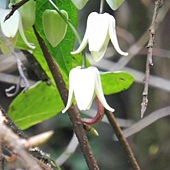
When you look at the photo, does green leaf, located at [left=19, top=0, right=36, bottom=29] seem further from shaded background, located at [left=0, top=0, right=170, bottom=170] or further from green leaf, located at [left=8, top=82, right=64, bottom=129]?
shaded background, located at [left=0, top=0, right=170, bottom=170]

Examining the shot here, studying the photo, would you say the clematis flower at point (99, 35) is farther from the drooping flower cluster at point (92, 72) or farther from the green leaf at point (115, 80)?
the green leaf at point (115, 80)

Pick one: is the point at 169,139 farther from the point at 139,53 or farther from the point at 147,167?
Answer: the point at 139,53

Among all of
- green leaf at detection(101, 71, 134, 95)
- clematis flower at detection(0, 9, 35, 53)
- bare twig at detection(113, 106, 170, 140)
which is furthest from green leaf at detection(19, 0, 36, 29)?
bare twig at detection(113, 106, 170, 140)

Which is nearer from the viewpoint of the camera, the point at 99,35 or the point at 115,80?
the point at 99,35

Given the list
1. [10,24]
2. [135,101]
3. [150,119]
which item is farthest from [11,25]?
[135,101]

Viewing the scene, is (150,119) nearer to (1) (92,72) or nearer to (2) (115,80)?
(2) (115,80)

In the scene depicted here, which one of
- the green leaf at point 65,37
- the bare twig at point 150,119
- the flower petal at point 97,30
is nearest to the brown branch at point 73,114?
the green leaf at point 65,37
